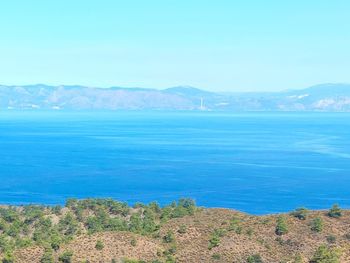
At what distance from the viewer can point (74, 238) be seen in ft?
167

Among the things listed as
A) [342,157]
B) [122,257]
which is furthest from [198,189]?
[122,257]

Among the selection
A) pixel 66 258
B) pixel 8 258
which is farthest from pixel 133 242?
pixel 8 258

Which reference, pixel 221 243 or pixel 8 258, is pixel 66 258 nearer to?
pixel 8 258

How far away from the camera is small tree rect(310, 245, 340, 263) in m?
40.8

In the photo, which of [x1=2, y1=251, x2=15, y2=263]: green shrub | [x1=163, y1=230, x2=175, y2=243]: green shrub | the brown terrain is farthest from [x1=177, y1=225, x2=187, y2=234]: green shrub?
[x1=2, y1=251, x2=15, y2=263]: green shrub

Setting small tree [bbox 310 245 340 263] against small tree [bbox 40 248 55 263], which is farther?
small tree [bbox 40 248 55 263]

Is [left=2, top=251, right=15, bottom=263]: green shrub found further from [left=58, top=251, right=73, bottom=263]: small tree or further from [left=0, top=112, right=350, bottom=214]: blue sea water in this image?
[left=0, top=112, right=350, bottom=214]: blue sea water

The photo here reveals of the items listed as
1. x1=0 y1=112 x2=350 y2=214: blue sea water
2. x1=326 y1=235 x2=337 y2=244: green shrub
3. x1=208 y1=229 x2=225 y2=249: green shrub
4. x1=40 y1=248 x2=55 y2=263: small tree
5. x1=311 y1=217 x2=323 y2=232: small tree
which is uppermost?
x1=311 y1=217 x2=323 y2=232: small tree

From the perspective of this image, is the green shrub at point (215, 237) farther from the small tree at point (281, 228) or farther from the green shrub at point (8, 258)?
the green shrub at point (8, 258)

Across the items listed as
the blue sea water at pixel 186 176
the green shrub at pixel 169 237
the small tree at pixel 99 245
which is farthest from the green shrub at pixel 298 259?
the blue sea water at pixel 186 176

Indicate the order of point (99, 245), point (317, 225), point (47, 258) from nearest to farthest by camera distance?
point (47, 258) < point (99, 245) < point (317, 225)

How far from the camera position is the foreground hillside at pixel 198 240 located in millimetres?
45250

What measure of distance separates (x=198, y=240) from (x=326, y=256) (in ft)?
41.8

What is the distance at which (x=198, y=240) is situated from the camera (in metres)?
50.4
